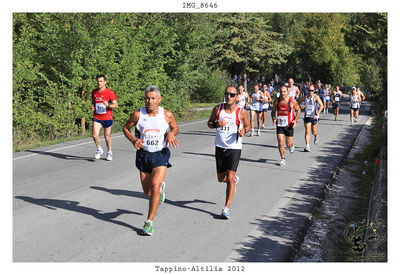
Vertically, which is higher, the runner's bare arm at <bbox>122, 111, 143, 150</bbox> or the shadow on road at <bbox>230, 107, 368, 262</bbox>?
the runner's bare arm at <bbox>122, 111, 143, 150</bbox>

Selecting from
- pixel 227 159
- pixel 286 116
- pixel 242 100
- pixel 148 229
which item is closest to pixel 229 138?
pixel 227 159

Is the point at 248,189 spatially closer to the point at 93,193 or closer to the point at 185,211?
the point at 185,211

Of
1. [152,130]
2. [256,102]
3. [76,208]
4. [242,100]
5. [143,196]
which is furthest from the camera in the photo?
[256,102]

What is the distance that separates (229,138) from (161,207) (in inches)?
59.8

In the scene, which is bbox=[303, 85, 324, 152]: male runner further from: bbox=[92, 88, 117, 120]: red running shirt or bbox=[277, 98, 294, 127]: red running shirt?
bbox=[92, 88, 117, 120]: red running shirt

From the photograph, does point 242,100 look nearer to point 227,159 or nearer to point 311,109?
point 311,109

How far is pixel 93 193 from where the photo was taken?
8312mm

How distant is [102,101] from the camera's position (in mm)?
11078

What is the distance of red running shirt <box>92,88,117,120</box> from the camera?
1103 cm

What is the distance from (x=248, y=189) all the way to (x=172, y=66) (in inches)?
624

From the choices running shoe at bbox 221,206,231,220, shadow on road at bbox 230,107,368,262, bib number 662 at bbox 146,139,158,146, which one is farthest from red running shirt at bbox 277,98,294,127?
bib number 662 at bbox 146,139,158,146

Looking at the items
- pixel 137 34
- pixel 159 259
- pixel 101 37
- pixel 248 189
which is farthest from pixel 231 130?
pixel 137 34

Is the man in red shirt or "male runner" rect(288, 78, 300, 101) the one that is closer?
the man in red shirt

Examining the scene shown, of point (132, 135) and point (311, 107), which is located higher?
point (311, 107)
